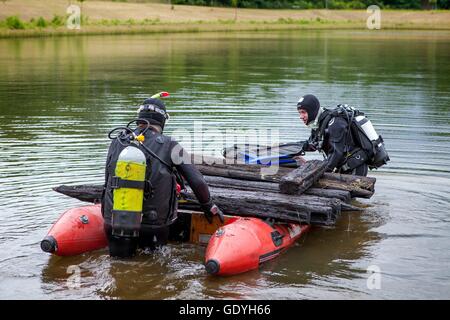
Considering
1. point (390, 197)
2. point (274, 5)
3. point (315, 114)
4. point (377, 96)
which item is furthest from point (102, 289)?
point (274, 5)

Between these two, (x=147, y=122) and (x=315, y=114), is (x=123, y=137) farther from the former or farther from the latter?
(x=315, y=114)

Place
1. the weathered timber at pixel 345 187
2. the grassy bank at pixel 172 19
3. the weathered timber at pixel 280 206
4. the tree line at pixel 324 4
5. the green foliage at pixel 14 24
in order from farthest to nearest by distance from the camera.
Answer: the tree line at pixel 324 4, the grassy bank at pixel 172 19, the green foliage at pixel 14 24, the weathered timber at pixel 345 187, the weathered timber at pixel 280 206

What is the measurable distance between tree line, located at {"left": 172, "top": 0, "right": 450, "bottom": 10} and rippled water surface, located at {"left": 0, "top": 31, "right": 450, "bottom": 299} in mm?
59569

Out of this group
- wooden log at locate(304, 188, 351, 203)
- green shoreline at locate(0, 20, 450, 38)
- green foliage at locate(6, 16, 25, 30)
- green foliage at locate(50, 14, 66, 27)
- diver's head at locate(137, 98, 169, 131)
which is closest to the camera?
diver's head at locate(137, 98, 169, 131)

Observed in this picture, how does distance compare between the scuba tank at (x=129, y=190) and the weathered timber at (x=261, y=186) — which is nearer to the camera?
the scuba tank at (x=129, y=190)

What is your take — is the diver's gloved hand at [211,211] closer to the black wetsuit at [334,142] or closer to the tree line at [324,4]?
the black wetsuit at [334,142]

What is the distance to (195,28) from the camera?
7019 centimetres

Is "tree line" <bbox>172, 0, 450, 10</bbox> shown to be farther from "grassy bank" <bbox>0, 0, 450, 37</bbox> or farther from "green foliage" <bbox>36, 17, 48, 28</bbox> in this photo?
"green foliage" <bbox>36, 17, 48, 28</bbox>

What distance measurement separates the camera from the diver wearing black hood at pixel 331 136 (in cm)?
1061

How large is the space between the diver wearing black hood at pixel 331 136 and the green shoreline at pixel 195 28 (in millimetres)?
46339

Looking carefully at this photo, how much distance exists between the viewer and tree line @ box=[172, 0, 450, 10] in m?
A: 97.2

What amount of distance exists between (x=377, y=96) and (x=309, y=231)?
13.7 m

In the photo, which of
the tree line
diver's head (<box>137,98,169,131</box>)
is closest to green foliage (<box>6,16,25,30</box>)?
the tree line

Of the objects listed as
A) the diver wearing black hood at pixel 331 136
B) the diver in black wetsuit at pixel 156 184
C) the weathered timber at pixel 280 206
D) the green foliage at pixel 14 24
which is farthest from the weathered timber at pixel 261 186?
the green foliage at pixel 14 24
